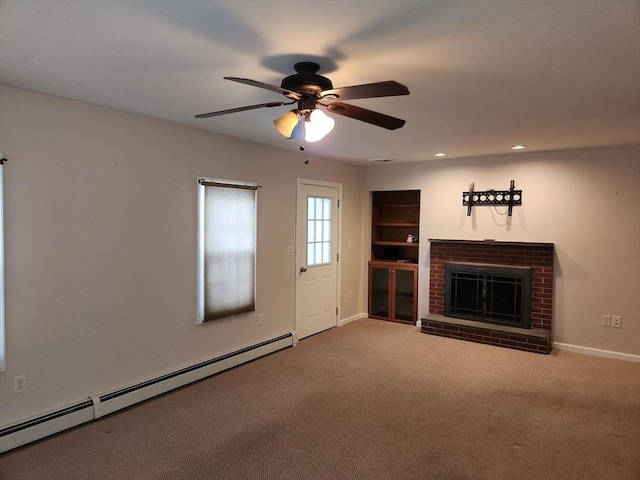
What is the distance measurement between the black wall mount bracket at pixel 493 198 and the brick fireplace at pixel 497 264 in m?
0.47

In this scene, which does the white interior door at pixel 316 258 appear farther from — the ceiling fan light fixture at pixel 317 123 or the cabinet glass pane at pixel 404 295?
the ceiling fan light fixture at pixel 317 123

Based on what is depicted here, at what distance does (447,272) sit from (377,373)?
1984 millimetres

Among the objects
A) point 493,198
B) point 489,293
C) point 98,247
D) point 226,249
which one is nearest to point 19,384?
point 98,247

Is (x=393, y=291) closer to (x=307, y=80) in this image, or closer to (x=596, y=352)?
(x=596, y=352)

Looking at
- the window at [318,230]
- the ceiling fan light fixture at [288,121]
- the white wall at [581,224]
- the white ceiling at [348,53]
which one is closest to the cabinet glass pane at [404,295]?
the white wall at [581,224]

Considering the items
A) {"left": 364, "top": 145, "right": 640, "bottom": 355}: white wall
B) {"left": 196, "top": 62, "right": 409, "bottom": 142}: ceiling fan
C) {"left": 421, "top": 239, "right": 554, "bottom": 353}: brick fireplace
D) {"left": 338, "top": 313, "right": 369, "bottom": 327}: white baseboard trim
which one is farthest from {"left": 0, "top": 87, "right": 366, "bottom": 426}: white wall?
{"left": 364, "top": 145, "right": 640, "bottom": 355}: white wall

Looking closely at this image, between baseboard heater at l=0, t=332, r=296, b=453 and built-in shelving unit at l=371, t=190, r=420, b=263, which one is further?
built-in shelving unit at l=371, t=190, r=420, b=263

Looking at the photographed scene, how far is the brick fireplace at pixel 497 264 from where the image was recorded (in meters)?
4.76

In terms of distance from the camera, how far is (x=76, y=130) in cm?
293

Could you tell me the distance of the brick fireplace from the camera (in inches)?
187

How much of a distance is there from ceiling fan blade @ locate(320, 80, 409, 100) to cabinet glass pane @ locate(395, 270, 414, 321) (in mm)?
4216

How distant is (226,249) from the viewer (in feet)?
13.2

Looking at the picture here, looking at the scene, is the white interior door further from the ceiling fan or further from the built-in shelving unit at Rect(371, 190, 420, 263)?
the ceiling fan

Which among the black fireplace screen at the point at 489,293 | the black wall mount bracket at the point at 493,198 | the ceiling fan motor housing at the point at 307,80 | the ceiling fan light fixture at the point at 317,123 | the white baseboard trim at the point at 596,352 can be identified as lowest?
the white baseboard trim at the point at 596,352
